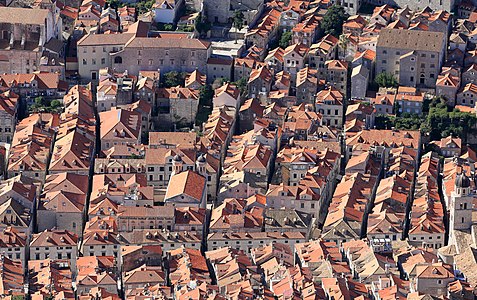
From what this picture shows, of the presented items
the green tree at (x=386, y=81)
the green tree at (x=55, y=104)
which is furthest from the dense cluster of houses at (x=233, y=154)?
the green tree at (x=386, y=81)

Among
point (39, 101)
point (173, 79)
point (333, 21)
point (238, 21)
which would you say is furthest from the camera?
point (238, 21)

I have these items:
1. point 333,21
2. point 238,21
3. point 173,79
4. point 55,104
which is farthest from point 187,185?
point 333,21

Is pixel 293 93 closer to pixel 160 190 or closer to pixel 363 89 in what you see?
pixel 363 89

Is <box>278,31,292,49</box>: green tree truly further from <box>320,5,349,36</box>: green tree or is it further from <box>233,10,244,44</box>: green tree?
<box>233,10,244,44</box>: green tree

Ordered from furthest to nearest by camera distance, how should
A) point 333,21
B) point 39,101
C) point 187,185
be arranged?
1. point 333,21
2. point 39,101
3. point 187,185

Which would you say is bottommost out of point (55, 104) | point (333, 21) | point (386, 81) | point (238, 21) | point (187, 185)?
point (187, 185)

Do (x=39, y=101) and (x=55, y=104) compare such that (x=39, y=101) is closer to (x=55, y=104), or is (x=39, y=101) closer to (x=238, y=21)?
(x=55, y=104)

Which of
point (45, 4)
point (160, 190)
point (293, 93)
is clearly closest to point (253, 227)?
point (160, 190)

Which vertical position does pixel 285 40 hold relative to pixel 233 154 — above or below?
above
